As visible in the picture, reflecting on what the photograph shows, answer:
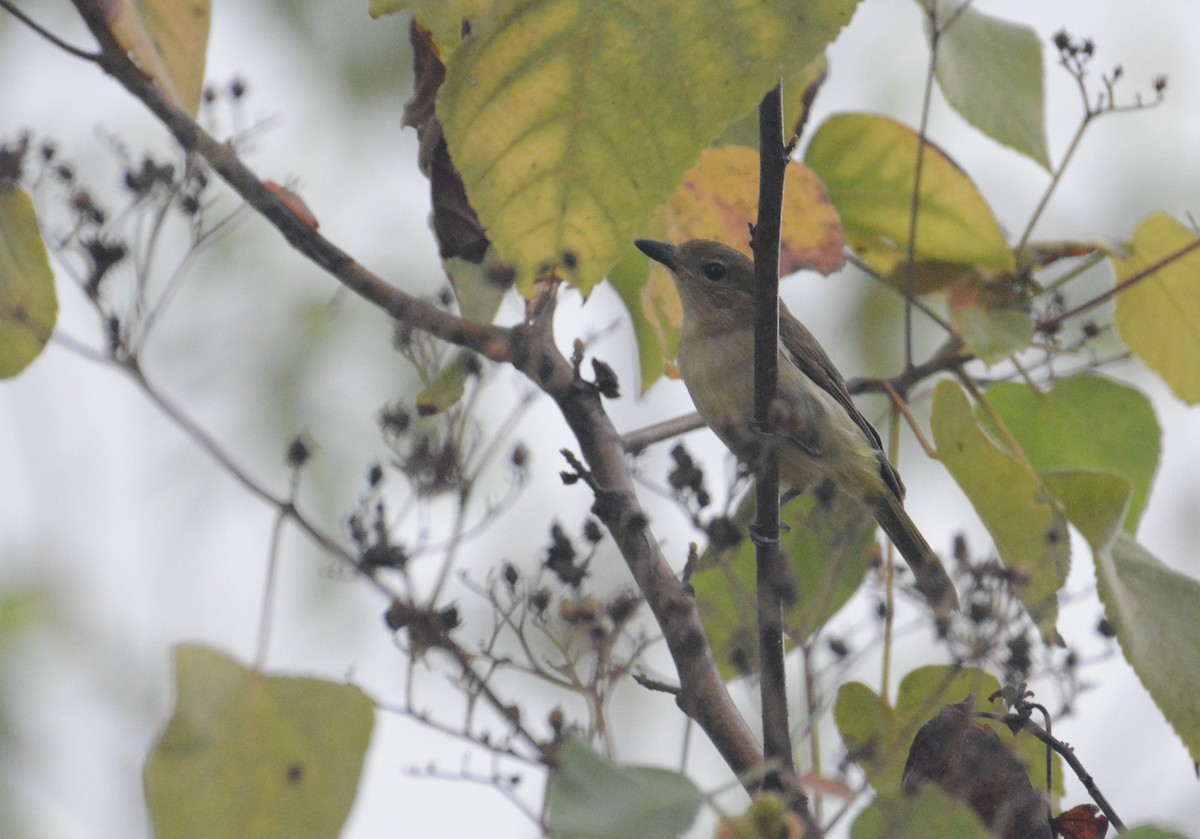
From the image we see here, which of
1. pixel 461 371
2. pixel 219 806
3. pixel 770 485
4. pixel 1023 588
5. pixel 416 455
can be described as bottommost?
pixel 219 806

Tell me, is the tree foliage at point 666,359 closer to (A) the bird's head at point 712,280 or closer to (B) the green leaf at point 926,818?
(B) the green leaf at point 926,818

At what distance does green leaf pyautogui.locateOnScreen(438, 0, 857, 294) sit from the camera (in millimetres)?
1449

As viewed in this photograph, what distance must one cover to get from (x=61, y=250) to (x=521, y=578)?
1.25 meters

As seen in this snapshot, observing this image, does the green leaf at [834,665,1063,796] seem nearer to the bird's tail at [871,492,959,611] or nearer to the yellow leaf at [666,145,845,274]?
the yellow leaf at [666,145,845,274]

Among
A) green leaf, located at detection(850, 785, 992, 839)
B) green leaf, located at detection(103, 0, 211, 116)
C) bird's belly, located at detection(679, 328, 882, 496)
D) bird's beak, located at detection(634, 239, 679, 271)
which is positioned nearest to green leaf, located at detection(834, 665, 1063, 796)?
green leaf, located at detection(850, 785, 992, 839)

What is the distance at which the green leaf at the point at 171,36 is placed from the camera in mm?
2043

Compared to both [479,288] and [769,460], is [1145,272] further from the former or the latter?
[479,288]

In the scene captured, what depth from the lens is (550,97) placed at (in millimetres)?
1506

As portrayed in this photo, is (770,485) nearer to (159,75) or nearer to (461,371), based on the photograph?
(461,371)

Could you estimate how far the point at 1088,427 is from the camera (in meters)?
3.28

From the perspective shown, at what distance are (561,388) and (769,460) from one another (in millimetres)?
402

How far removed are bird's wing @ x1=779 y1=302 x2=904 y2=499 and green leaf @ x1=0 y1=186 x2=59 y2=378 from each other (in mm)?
2996

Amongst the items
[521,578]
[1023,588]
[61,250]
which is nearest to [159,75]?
[61,250]

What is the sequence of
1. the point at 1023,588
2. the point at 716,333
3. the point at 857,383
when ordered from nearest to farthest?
1. the point at 1023,588
2. the point at 857,383
3. the point at 716,333
